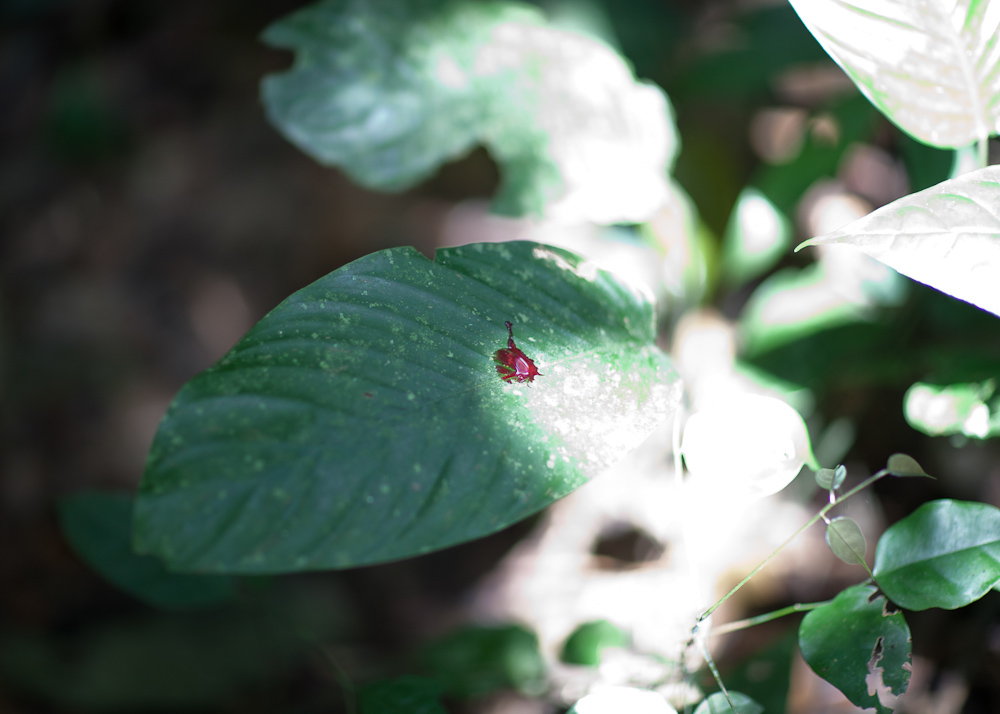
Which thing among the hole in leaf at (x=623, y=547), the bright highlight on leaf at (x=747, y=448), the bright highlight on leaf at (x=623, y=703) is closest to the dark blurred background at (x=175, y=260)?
the hole in leaf at (x=623, y=547)

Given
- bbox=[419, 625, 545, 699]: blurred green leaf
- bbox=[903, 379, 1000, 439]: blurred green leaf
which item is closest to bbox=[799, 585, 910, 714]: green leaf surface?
bbox=[903, 379, 1000, 439]: blurred green leaf

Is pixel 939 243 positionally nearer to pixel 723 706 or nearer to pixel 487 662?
pixel 723 706

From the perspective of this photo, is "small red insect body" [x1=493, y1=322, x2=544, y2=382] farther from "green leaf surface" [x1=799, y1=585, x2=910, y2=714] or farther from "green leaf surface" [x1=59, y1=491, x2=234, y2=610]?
"green leaf surface" [x1=59, y1=491, x2=234, y2=610]

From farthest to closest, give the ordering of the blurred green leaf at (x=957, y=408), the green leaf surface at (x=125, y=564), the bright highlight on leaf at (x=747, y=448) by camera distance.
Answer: the green leaf surface at (x=125, y=564), the blurred green leaf at (x=957, y=408), the bright highlight on leaf at (x=747, y=448)

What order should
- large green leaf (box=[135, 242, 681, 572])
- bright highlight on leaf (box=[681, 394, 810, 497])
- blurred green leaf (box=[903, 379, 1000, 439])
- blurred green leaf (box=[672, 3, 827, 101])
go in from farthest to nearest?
blurred green leaf (box=[672, 3, 827, 101]) < blurred green leaf (box=[903, 379, 1000, 439]) < bright highlight on leaf (box=[681, 394, 810, 497]) < large green leaf (box=[135, 242, 681, 572])

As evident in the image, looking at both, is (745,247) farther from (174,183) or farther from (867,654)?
(174,183)

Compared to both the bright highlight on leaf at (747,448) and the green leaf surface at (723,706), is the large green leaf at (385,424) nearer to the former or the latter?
the bright highlight on leaf at (747,448)

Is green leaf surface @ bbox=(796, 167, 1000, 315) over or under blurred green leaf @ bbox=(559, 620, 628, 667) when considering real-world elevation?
over

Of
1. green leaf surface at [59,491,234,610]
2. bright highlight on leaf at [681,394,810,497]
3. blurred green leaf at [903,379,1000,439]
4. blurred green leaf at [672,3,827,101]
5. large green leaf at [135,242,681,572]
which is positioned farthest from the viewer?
blurred green leaf at [672,3,827,101]
